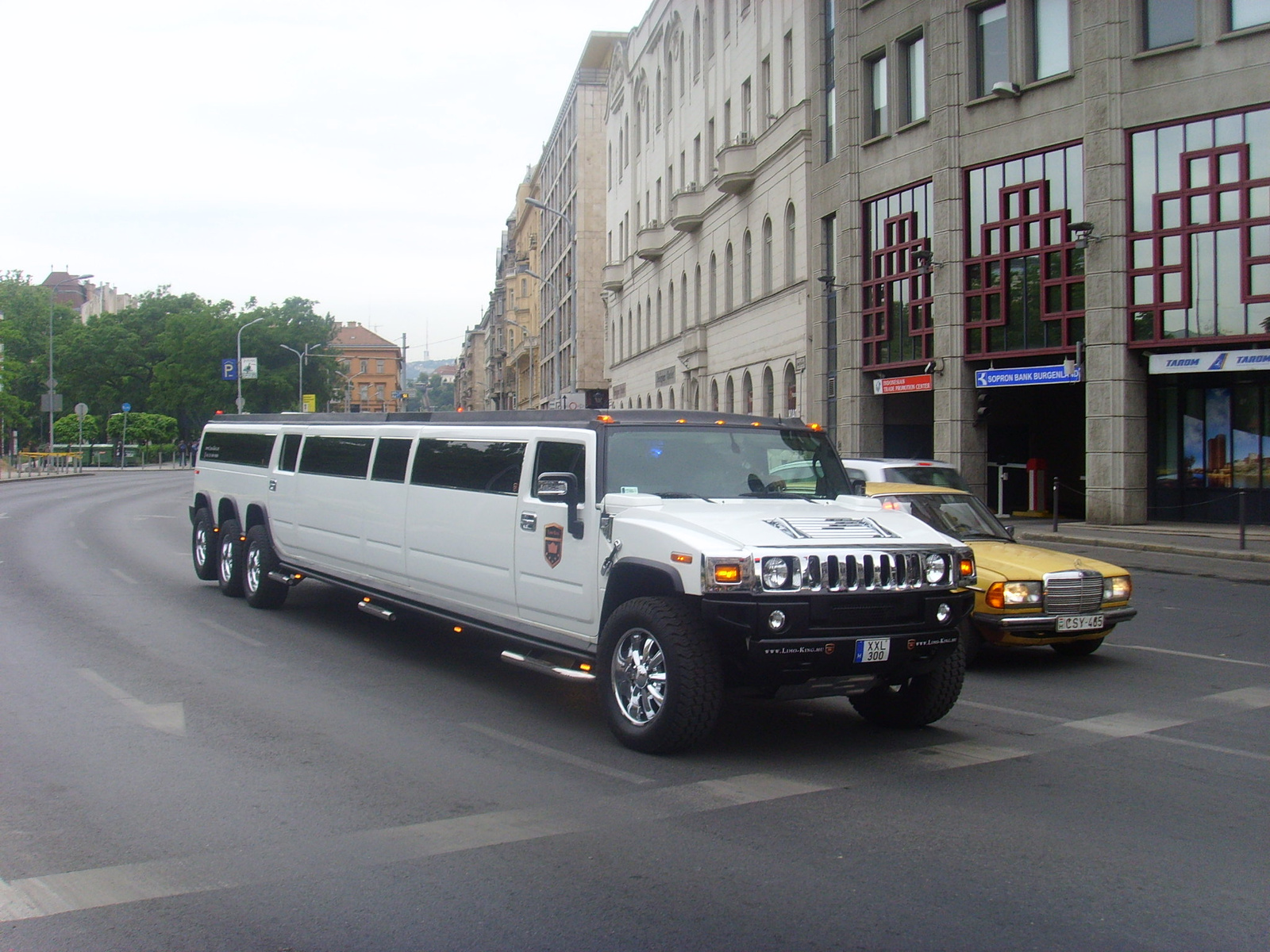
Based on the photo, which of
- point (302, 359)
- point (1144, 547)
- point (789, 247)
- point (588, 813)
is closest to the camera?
point (588, 813)

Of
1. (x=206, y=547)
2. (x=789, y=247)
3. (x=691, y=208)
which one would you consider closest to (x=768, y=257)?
(x=789, y=247)

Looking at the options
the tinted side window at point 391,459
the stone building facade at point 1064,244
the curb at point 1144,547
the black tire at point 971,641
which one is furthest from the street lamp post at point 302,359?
the black tire at point 971,641

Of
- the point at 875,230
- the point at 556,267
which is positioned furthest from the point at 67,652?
the point at 556,267

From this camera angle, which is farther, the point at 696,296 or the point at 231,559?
the point at 696,296

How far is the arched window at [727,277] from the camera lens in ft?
144

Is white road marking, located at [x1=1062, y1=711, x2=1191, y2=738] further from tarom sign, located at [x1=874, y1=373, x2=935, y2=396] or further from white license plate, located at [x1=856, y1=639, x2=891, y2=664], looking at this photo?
tarom sign, located at [x1=874, y1=373, x2=935, y2=396]

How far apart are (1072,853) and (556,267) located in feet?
288

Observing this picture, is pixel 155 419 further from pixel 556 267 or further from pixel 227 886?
pixel 227 886

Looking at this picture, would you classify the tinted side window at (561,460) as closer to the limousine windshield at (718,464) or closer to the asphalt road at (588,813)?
the limousine windshield at (718,464)

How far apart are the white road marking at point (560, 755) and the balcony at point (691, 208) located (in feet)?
135

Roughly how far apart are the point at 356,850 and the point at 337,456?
253 inches

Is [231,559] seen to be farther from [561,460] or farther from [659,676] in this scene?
[659,676]

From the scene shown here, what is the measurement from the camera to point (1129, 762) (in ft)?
21.5

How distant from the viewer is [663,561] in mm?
6523
